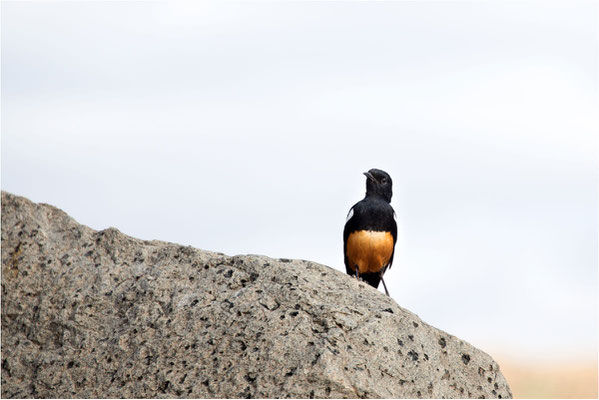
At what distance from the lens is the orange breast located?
28.6ft

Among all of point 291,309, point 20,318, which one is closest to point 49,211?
point 20,318

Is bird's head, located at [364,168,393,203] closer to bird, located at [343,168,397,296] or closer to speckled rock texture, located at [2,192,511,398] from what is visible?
bird, located at [343,168,397,296]

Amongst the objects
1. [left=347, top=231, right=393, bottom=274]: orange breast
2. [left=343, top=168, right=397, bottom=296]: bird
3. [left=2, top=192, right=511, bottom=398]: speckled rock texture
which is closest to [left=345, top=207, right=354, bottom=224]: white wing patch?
[left=343, top=168, right=397, bottom=296]: bird

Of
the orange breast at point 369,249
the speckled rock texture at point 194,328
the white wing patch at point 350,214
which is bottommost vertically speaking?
the speckled rock texture at point 194,328

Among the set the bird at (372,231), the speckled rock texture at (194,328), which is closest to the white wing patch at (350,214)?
the bird at (372,231)

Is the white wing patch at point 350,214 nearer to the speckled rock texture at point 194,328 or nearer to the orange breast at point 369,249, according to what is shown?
the orange breast at point 369,249

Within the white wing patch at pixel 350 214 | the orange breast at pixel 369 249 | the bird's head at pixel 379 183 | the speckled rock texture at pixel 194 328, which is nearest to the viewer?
the speckled rock texture at pixel 194 328

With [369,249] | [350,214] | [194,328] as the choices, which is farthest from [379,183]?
[194,328]

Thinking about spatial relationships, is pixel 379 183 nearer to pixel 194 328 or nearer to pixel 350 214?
pixel 350 214

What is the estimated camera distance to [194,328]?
5.21 metres

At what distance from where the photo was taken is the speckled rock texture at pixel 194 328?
194 inches

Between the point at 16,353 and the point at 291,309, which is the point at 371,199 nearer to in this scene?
the point at 291,309

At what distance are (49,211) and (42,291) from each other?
776mm

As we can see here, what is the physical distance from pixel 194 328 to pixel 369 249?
386 centimetres
